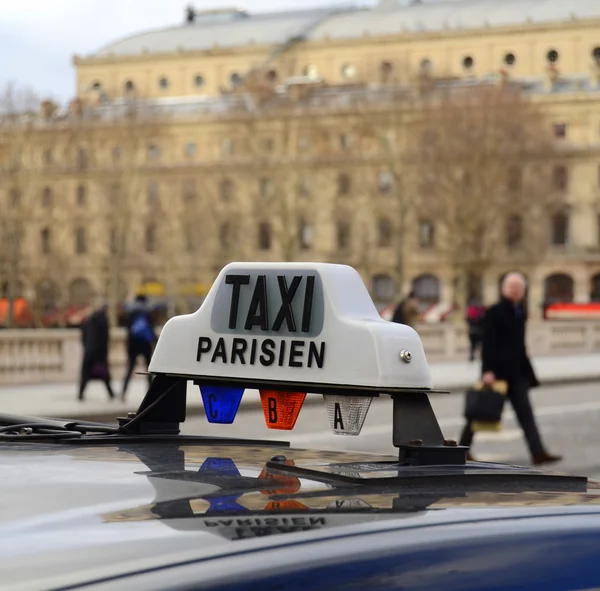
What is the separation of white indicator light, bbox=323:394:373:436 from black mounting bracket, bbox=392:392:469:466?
0.06m

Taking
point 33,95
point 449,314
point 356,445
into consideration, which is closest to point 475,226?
point 449,314

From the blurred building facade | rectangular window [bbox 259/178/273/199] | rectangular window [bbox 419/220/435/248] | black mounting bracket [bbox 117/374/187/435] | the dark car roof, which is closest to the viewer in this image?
the dark car roof

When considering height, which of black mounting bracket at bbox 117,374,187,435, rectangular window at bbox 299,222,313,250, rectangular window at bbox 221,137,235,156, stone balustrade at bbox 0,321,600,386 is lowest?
stone balustrade at bbox 0,321,600,386

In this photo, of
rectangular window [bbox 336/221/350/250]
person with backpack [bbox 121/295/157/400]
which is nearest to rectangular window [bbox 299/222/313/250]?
rectangular window [bbox 336/221/350/250]

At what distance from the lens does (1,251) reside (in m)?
62.6

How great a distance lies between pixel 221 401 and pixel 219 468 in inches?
11.0

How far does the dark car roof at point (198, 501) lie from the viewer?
1.80 metres

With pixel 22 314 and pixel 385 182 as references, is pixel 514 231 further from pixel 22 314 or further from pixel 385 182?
pixel 22 314

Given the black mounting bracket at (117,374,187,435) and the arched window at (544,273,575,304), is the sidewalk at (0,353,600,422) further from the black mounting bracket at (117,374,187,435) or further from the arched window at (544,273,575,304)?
the arched window at (544,273,575,304)

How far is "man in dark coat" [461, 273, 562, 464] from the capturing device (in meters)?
12.5

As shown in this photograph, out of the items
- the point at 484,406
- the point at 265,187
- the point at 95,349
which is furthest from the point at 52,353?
the point at 265,187

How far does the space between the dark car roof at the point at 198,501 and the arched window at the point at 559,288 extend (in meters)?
87.1

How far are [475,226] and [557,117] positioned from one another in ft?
72.3

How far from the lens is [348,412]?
2.41 m
